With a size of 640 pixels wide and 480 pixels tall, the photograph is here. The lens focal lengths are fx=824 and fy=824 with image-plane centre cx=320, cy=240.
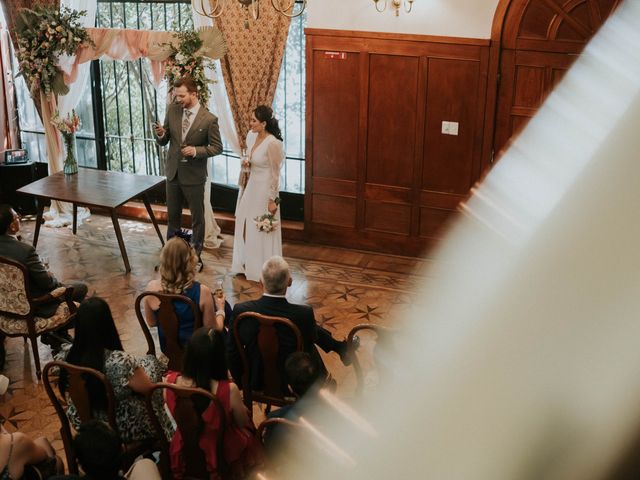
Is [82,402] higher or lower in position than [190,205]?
lower

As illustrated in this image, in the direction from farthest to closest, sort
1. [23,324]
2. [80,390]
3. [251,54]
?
[251,54], [23,324], [80,390]

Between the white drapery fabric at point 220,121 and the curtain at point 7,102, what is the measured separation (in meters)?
2.38

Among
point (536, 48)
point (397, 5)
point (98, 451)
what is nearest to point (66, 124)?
point (397, 5)

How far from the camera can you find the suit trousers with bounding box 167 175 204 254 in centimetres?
697

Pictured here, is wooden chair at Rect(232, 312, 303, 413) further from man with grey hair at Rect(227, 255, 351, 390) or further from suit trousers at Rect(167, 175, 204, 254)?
suit trousers at Rect(167, 175, 204, 254)

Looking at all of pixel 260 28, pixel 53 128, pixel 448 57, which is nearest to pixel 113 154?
pixel 53 128

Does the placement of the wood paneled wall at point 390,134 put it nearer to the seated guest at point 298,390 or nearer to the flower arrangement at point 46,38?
the flower arrangement at point 46,38

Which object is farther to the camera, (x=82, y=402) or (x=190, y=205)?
(x=190, y=205)

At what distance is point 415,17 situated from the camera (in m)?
6.88

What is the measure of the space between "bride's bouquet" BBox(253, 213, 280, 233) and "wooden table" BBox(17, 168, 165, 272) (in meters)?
1.20

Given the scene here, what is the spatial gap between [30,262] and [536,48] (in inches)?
164

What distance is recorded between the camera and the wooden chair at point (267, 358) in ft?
13.3

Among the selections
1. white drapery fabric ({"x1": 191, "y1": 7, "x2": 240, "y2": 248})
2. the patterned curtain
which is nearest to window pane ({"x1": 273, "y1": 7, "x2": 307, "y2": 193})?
the patterned curtain

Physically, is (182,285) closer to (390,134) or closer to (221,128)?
(390,134)
